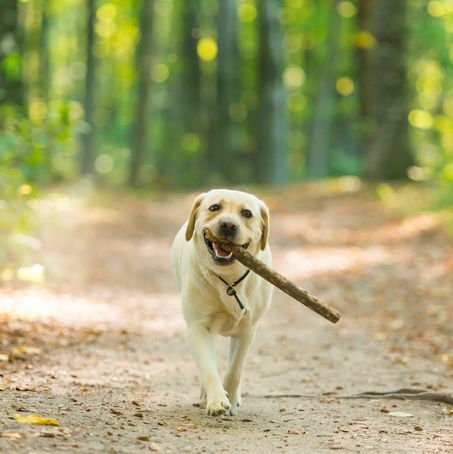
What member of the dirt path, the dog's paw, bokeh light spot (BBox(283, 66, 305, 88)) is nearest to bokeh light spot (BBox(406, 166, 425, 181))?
the dirt path

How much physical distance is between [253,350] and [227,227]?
3.31 m

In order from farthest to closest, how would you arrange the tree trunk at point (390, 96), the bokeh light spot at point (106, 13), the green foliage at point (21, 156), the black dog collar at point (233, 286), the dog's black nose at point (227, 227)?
the bokeh light spot at point (106, 13) → the tree trunk at point (390, 96) → the green foliage at point (21, 156) → the black dog collar at point (233, 286) → the dog's black nose at point (227, 227)

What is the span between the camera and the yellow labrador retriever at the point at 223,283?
5371 mm

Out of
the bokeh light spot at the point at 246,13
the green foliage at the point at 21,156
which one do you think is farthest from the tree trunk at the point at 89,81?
the green foliage at the point at 21,156

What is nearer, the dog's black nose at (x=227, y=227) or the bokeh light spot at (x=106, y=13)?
the dog's black nose at (x=227, y=227)

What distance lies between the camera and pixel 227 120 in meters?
30.1

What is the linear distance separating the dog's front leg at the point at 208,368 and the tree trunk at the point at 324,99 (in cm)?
2167

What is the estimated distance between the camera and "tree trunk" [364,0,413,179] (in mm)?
19219

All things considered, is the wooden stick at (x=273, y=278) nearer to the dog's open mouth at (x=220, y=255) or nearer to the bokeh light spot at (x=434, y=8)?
the dog's open mouth at (x=220, y=255)

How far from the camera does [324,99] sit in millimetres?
27172

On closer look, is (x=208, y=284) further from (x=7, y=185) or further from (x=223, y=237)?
(x=7, y=185)

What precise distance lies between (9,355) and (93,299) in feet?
11.5

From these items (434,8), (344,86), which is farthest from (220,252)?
(344,86)

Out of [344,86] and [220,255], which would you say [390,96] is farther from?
[344,86]
